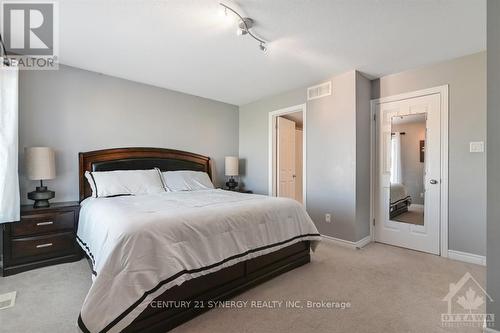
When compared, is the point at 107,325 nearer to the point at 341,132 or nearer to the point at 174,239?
the point at 174,239

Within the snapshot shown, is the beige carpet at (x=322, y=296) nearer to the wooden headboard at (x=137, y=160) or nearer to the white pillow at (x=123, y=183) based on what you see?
the white pillow at (x=123, y=183)

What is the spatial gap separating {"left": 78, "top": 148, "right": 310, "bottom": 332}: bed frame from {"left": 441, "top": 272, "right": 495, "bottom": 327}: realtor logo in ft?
4.25

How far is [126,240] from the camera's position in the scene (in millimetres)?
1545

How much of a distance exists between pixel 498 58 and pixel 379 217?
2558 mm

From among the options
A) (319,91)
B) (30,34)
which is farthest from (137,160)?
(319,91)

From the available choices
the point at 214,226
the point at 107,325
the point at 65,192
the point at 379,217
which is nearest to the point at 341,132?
the point at 379,217

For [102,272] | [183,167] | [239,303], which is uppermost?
[183,167]

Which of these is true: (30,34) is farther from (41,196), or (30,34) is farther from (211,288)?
(211,288)

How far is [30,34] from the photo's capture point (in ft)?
8.11

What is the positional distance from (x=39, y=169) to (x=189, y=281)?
7.54 feet

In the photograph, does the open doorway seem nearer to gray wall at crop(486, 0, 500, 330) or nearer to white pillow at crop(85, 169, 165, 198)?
white pillow at crop(85, 169, 165, 198)

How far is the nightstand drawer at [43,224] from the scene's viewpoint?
2.54 meters

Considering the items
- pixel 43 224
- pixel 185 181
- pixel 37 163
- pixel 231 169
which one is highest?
pixel 37 163

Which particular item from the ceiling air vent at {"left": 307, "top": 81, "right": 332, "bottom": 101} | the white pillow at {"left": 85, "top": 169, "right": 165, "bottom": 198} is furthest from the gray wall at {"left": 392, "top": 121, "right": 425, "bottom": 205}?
the white pillow at {"left": 85, "top": 169, "right": 165, "bottom": 198}
